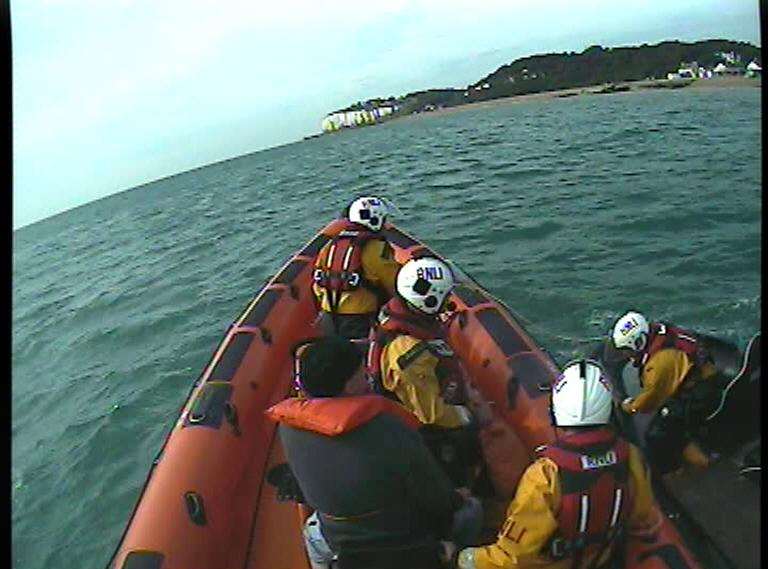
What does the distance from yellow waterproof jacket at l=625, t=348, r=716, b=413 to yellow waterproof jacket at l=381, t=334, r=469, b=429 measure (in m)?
0.92

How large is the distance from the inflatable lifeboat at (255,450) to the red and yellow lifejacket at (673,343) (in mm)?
363

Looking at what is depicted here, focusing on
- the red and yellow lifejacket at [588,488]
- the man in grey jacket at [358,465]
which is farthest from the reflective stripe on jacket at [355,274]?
the red and yellow lifejacket at [588,488]

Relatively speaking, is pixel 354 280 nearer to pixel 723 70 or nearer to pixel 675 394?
pixel 675 394

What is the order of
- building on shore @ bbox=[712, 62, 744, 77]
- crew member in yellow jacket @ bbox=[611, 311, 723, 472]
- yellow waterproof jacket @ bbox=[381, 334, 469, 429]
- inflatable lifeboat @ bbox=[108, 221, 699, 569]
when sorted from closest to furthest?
yellow waterproof jacket @ bbox=[381, 334, 469, 429]
inflatable lifeboat @ bbox=[108, 221, 699, 569]
crew member in yellow jacket @ bbox=[611, 311, 723, 472]
building on shore @ bbox=[712, 62, 744, 77]

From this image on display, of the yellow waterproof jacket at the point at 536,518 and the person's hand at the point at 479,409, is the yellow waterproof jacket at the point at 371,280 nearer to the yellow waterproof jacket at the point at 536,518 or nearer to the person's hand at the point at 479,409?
the person's hand at the point at 479,409

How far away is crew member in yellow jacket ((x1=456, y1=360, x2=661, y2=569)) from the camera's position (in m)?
1.53

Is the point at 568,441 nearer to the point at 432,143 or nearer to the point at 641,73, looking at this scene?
the point at 432,143

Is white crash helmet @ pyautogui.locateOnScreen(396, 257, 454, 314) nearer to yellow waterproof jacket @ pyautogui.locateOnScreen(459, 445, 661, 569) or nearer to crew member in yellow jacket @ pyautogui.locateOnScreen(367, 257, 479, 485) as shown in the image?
crew member in yellow jacket @ pyautogui.locateOnScreen(367, 257, 479, 485)

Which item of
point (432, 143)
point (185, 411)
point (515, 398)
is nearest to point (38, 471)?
point (185, 411)

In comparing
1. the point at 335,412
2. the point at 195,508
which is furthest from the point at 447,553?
the point at 195,508

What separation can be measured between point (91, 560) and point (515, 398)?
6.64 feet

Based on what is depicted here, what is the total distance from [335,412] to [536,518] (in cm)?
48

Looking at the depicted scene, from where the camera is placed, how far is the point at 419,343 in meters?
2.09

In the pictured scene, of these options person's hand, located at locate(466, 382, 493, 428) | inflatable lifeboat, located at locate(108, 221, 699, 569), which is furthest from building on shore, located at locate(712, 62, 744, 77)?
person's hand, located at locate(466, 382, 493, 428)
